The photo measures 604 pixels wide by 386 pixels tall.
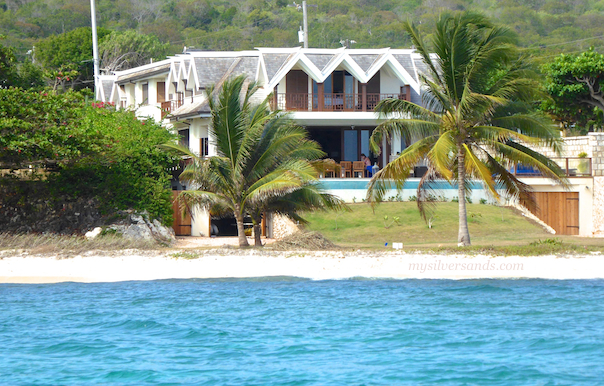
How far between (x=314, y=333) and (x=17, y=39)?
83662 mm

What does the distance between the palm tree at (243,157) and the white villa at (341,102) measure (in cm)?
899

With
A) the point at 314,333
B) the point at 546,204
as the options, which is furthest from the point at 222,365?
the point at 546,204

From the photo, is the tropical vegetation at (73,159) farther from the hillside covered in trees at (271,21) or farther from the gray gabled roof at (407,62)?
the hillside covered in trees at (271,21)

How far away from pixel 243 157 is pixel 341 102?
1455 centimetres

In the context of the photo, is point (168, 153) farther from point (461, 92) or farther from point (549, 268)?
point (549, 268)

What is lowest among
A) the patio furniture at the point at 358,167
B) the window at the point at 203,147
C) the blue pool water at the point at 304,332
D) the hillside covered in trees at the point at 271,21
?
the blue pool water at the point at 304,332

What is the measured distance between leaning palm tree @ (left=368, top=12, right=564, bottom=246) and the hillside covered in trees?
72226mm

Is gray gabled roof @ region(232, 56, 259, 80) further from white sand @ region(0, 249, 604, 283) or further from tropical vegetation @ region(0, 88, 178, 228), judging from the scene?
white sand @ region(0, 249, 604, 283)

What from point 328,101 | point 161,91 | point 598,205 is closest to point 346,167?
point 328,101

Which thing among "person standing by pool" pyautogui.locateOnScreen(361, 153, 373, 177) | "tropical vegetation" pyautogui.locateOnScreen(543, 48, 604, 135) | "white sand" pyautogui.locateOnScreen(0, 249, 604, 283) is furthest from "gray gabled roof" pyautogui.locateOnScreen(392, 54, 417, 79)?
"white sand" pyautogui.locateOnScreen(0, 249, 604, 283)

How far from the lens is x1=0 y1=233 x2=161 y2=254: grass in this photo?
72.3 feet

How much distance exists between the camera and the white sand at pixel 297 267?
1973 centimetres

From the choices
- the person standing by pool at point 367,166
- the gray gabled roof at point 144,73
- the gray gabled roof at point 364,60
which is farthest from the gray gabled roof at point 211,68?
the person standing by pool at point 367,166

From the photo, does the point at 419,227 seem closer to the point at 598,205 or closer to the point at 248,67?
the point at 598,205
